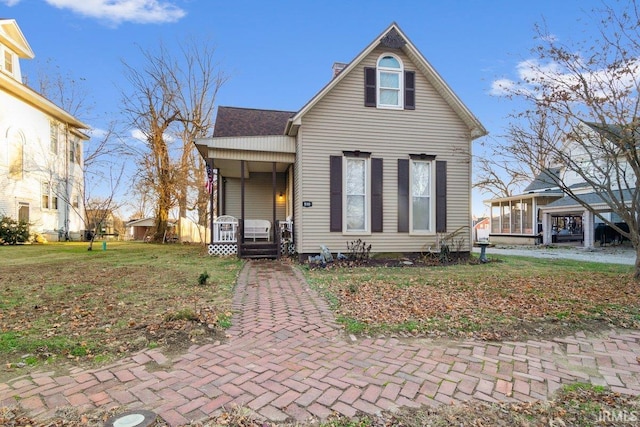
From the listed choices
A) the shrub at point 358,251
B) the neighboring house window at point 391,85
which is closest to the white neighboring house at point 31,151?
the shrub at point 358,251

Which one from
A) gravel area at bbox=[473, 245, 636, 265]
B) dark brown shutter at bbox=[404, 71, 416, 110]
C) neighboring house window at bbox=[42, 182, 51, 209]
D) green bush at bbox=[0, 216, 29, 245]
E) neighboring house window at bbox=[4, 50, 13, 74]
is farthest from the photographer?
neighboring house window at bbox=[42, 182, 51, 209]

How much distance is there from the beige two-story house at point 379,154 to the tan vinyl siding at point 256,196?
3687 millimetres

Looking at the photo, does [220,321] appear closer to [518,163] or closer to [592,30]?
[518,163]

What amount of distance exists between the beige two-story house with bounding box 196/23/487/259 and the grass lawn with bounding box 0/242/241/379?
13.5ft

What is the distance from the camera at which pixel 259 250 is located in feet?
37.2

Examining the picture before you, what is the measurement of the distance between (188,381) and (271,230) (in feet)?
37.1

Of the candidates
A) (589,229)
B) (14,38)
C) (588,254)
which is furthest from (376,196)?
(14,38)

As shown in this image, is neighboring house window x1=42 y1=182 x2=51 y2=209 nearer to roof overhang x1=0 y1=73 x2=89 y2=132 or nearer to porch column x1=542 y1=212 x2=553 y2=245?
roof overhang x1=0 y1=73 x2=89 y2=132

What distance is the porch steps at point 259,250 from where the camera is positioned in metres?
11.2

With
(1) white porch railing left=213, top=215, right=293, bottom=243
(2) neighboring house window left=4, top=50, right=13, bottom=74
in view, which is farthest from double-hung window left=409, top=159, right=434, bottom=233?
(2) neighboring house window left=4, top=50, right=13, bottom=74

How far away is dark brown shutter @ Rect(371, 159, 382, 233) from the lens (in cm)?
1082

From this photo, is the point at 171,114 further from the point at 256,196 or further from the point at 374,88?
the point at 374,88

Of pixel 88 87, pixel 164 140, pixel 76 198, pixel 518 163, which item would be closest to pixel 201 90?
pixel 164 140

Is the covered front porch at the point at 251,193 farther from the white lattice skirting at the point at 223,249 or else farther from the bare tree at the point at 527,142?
the bare tree at the point at 527,142
